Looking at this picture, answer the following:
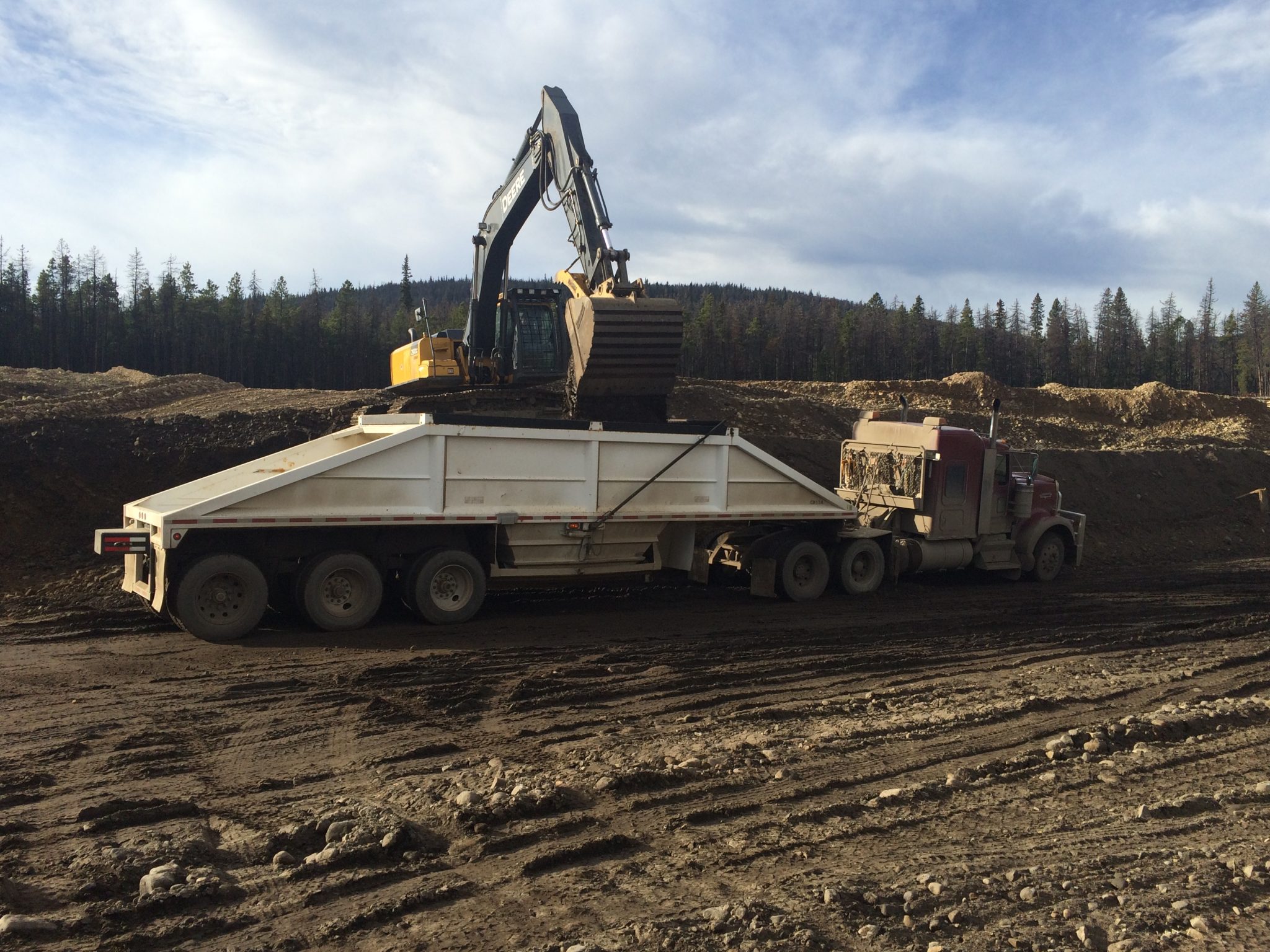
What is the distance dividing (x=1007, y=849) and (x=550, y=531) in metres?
6.90

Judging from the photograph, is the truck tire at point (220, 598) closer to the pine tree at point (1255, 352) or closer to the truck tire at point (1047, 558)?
the truck tire at point (1047, 558)

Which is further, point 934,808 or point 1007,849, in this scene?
point 934,808

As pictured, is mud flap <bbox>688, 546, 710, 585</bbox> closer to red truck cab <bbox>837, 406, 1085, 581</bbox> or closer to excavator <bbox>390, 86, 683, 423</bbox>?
excavator <bbox>390, 86, 683, 423</bbox>

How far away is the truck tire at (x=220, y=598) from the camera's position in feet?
30.5

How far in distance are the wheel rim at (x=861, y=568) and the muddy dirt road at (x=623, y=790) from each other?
3.11 meters

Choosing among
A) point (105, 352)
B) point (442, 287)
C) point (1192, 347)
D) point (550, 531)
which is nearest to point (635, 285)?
point (550, 531)

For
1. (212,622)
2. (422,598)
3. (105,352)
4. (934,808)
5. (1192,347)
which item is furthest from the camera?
(1192,347)

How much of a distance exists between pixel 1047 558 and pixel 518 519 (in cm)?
930

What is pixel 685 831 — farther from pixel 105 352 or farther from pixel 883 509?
pixel 105 352

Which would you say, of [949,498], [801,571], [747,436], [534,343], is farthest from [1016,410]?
[801,571]

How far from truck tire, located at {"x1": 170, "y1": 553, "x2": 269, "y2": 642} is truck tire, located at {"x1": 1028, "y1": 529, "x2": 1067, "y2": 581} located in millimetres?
11609

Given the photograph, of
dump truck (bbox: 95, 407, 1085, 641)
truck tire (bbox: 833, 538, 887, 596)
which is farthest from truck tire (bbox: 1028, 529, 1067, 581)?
truck tire (bbox: 833, 538, 887, 596)

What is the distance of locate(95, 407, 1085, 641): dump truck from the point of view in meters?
9.55

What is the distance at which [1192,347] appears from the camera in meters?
103
